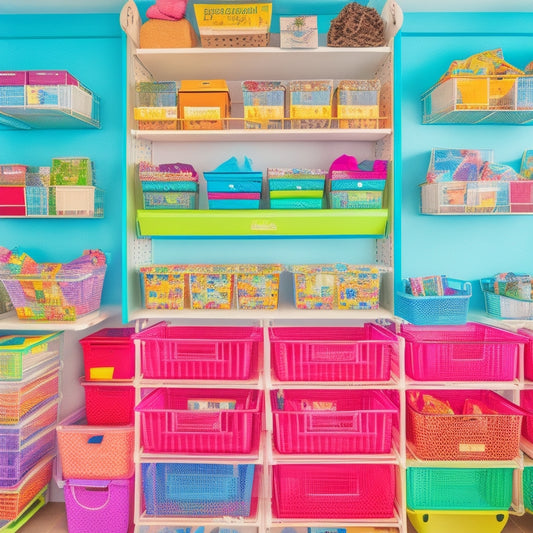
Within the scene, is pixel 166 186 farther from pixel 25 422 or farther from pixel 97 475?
pixel 97 475

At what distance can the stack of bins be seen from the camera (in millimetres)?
2197

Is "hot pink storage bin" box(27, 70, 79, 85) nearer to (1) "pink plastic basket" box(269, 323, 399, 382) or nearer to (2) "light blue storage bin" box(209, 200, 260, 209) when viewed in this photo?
(2) "light blue storage bin" box(209, 200, 260, 209)

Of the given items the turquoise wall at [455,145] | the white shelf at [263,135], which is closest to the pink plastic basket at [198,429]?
the turquoise wall at [455,145]

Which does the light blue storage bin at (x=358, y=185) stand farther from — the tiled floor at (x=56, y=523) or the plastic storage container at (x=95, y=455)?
the tiled floor at (x=56, y=523)

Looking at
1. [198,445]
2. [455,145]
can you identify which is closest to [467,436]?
[198,445]

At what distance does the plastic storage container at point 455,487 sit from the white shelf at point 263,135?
5.90 feet

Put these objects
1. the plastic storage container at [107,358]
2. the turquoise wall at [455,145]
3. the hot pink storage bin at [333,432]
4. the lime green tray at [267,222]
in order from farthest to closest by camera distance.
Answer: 1. the turquoise wall at [455,145]
2. the plastic storage container at [107,358]
3. the lime green tray at [267,222]
4. the hot pink storage bin at [333,432]

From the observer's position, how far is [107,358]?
244 centimetres

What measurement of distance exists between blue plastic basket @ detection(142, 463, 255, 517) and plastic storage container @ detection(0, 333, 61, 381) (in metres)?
0.80

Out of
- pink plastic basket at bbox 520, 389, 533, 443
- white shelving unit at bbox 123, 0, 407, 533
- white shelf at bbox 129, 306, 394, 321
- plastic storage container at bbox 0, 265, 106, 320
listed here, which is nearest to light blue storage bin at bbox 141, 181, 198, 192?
white shelving unit at bbox 123, 0, 407, 533

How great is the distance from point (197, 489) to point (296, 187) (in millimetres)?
1653

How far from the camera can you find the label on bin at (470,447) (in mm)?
2180

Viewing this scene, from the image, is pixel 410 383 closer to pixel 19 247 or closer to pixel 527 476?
pixel 527 476

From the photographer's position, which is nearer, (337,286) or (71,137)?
(337,286)
